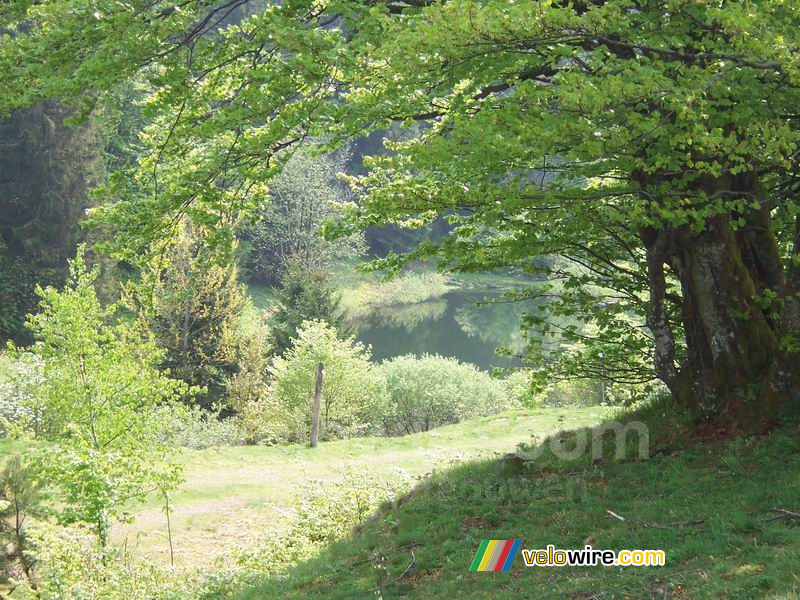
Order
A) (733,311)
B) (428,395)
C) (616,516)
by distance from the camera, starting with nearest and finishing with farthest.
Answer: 1. (616,516)
2. (733,311)
3. (428,395)

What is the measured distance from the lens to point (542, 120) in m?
6.10

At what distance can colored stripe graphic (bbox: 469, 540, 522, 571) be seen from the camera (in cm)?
639

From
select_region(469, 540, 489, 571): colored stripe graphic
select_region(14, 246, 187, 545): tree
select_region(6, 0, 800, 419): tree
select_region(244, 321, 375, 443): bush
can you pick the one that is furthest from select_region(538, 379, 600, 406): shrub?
select_region(469, 540, 489, 571): colored stripe graphic

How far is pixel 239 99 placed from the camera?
22.9ft

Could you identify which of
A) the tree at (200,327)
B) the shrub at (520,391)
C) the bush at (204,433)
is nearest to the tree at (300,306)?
the tree at (200,327)

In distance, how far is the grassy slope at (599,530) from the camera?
5.15m

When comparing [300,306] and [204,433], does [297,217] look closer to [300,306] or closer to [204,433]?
[300,306]

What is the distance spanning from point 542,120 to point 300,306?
25866 mm

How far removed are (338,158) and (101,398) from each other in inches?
2117

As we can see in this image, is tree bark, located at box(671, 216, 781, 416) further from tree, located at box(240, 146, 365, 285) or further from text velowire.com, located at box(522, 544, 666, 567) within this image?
tree, located at box(240, 146, 365, 285)

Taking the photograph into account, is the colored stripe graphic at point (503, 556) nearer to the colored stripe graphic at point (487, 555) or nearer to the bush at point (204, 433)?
the colored stripe graphic at point (487, 555)

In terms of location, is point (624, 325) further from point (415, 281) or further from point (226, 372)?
point (415, 281)

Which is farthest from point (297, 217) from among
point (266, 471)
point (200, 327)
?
point (266, 471)

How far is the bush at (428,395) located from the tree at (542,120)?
19.3 metres
